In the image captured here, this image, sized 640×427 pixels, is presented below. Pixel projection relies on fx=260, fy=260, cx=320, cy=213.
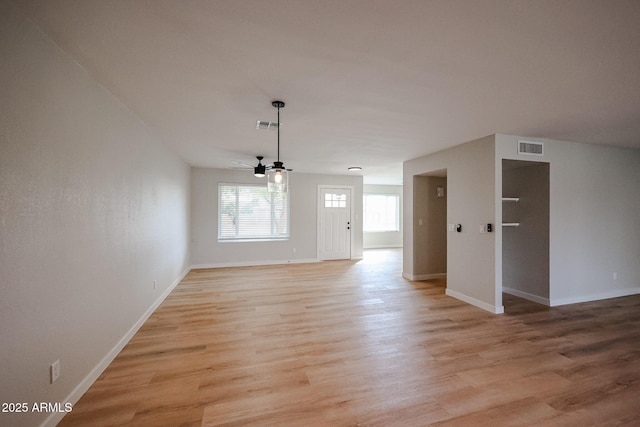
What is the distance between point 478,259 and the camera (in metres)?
3.83

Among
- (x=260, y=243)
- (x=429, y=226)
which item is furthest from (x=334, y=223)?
(x=429, y=226)

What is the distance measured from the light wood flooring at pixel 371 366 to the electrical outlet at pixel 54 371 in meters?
0.32

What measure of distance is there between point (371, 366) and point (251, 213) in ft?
17.2

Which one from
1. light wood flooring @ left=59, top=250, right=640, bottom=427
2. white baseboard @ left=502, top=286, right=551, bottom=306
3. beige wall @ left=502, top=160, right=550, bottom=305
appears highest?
beige wall @ left=502, top=160, right=550, bottom=305

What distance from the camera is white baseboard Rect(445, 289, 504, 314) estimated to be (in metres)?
3.58

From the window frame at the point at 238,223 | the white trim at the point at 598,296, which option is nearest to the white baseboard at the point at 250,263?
the window frame at the point at 238,223

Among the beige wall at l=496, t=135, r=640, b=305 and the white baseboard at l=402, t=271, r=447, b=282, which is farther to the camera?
the white baseboard at l=402, t=271, r=447, b=282

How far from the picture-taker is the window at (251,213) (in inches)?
262

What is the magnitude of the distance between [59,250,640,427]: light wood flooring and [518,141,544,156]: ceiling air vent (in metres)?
2.25

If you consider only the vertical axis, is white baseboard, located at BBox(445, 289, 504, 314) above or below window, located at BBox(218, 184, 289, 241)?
below

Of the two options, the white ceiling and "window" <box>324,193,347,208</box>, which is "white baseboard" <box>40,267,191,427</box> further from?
"window" <box>324,193,347,208</box>

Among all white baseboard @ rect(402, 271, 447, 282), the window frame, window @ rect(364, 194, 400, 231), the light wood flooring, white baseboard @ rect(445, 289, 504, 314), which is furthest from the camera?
window @ rect(364, 194, 400, 231)

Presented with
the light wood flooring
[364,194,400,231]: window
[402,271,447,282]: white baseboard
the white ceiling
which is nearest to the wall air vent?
the white ceiling

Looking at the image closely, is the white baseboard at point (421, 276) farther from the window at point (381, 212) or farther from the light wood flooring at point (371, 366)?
the window at point (381, 212)
